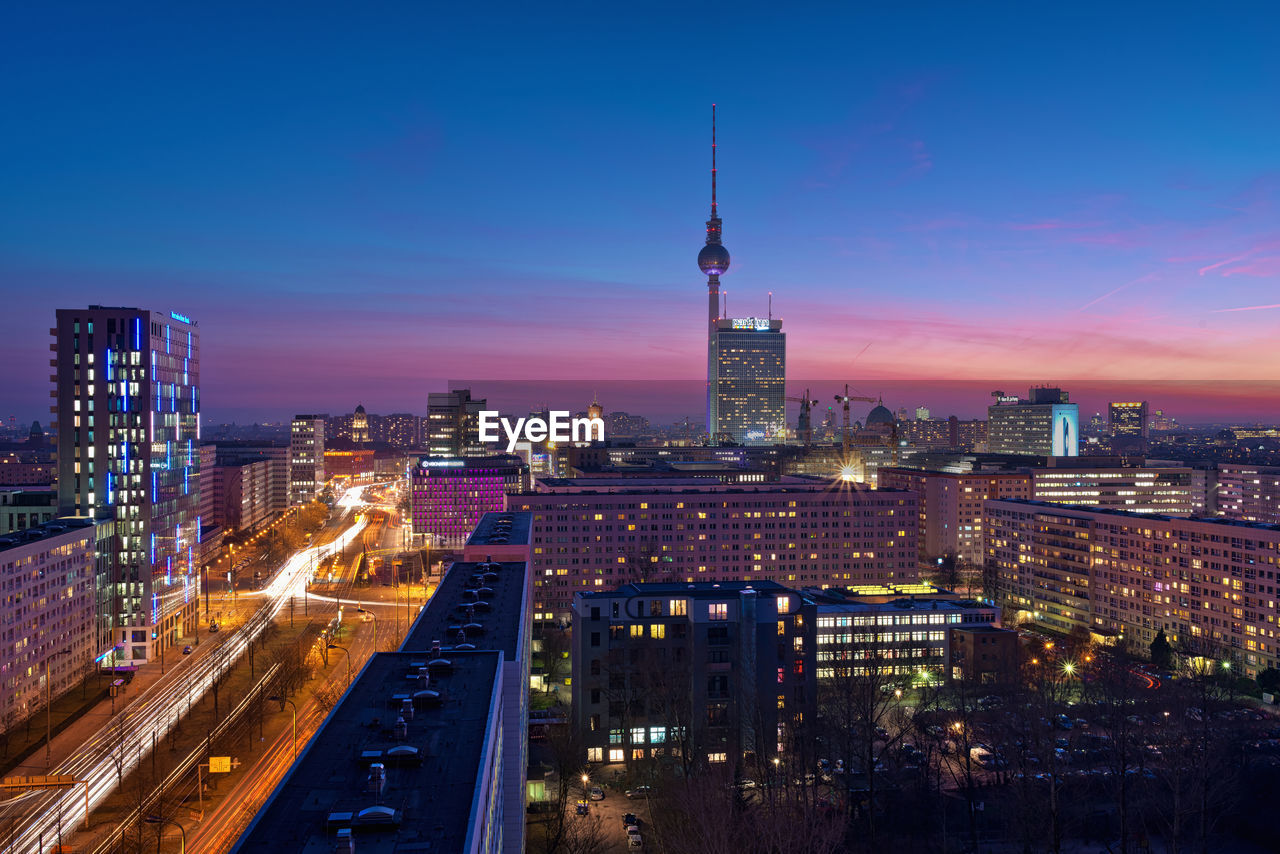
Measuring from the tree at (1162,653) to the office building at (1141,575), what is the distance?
1.74m

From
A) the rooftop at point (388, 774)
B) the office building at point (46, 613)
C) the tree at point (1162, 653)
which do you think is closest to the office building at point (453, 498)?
the office building at point (46, 613)

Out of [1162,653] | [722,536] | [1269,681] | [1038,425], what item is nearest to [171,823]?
[722,536]

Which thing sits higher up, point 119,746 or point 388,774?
point 388,774

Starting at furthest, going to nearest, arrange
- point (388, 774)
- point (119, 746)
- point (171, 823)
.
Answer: point (119, 746) < point (171, 823) < point (388, 774)

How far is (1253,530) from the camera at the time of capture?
54250 mm

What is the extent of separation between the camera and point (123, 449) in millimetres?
54844

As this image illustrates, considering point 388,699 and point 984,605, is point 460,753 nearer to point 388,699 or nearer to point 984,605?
point 388,699

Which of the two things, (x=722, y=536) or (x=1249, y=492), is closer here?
(x=722, y=536)

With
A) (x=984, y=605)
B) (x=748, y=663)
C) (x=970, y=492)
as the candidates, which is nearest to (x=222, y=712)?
(x=748, y=663)

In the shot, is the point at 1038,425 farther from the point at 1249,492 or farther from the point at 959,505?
the point at 959,505

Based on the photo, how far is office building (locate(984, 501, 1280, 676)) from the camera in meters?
53.3

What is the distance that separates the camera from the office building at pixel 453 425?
151500mm

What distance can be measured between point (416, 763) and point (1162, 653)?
166 feet

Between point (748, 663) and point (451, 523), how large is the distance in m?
66.7
